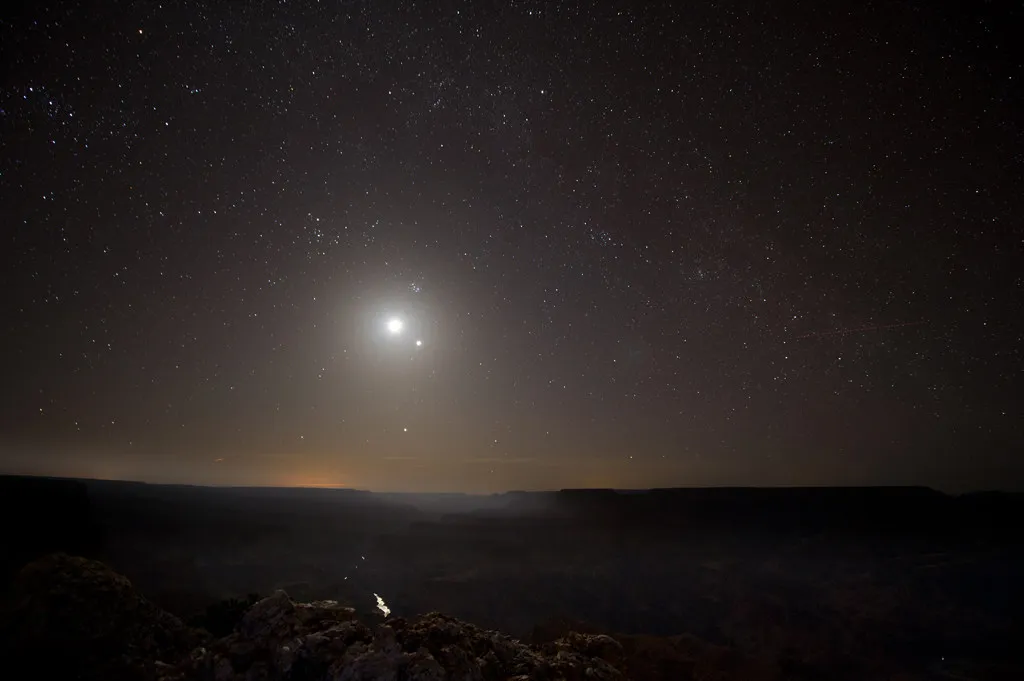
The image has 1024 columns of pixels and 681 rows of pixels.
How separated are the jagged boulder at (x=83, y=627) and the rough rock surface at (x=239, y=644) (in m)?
0.02

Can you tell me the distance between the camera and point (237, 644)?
12.3 metres

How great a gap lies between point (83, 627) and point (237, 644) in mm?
4035

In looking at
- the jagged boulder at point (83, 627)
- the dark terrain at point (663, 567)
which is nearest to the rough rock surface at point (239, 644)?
the jagged boulder at point (83, 627)

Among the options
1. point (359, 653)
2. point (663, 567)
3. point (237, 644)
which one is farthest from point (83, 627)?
point (663, 567)

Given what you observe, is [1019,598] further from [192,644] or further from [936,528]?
[192,644]

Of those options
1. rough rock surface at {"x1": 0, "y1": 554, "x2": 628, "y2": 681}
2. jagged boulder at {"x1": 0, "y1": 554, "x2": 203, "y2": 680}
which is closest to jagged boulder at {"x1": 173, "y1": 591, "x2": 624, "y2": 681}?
rough rock surface at {"x1": 0, "y1": 554, "x2": 628, "y2": 681}

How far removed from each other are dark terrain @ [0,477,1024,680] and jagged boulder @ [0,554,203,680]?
4.32 meters

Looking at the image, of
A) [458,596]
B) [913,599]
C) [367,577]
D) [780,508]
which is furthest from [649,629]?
[780,508]

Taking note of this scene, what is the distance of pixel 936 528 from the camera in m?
64.1

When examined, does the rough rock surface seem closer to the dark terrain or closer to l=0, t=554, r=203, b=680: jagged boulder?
l=0, t=554, r=203, b=680: jagged boulder

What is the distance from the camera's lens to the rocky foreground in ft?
38.1

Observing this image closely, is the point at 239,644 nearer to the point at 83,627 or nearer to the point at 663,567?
the point at 83,627

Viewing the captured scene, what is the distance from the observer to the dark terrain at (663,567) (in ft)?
124

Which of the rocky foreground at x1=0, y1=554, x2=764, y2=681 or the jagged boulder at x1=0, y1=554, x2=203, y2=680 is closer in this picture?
the rocky foreground at x1=0, y1=554, x2=764, y2=681
